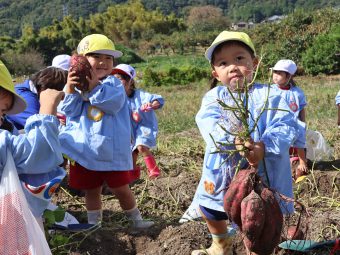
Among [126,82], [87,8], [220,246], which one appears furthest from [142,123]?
[87,8]

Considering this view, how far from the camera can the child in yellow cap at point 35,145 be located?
6.87 feet

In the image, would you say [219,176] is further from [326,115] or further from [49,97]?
[326,115]

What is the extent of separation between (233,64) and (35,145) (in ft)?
3.47

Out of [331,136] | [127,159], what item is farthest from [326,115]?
[127,159]

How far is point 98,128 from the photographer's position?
11.1ft

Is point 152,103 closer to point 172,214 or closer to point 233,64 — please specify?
point 172,214

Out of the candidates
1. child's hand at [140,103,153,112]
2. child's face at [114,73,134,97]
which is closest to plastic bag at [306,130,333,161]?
child's hand at [140,103,153,112]

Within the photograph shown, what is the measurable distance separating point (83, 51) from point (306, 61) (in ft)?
61.5

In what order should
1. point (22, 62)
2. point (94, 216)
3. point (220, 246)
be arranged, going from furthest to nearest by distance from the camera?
point (22, 62) → point (94, 216) → point (220, 246)

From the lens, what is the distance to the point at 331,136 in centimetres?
649

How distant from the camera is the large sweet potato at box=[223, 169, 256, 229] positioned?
1.98 m

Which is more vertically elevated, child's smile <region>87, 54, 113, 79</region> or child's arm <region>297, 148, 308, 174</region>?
child's smile <region>87, 54, 113, 79</region>

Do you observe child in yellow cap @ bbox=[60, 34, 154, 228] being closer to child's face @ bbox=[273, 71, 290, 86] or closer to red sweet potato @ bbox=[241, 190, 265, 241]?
red sweet potato @ bbox=[241, 190, 265, 241]

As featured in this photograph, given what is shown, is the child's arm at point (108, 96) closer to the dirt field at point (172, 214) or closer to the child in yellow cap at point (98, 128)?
the child in yellow cap at point (98, 128)
